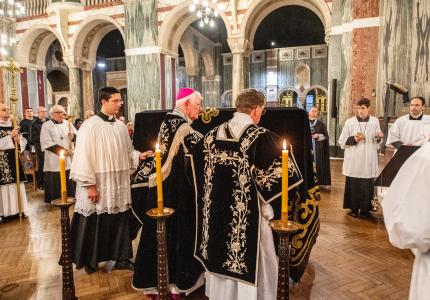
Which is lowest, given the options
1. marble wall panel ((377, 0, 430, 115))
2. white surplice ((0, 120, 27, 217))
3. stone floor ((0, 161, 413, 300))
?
stone floor ((0, 161, 413, 300))

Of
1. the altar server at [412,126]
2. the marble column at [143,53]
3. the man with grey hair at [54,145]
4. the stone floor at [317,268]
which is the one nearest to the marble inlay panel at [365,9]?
the altar server at [412,126]

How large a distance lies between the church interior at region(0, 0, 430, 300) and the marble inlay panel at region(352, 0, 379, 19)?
1.1 inches

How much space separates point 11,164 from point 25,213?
33.1 inches

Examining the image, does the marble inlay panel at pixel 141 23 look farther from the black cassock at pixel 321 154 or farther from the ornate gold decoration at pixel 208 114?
the ornate gold decoration at pixel 208 114

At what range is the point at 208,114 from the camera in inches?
120

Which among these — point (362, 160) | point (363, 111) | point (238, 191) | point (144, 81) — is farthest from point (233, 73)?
point (238, 191)

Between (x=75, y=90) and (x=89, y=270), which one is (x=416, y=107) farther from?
(x=75, y=90)

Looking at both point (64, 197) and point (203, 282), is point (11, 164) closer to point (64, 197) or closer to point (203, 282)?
point (64, 197)

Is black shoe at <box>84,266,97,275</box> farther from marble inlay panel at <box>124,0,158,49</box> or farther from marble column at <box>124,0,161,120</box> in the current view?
marble inlay panel at <box>124,0,158,49</box>

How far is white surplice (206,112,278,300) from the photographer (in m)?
2.15

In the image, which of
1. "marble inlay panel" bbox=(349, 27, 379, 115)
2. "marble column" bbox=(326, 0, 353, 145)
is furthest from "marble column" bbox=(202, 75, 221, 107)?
"marble inlay panel" bbox=(349, 27, 379, 115)

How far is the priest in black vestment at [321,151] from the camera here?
6789mm

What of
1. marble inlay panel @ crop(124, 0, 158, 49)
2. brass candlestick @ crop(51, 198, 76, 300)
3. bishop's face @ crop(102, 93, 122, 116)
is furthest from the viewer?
marble inlay panel @ crop(124, 0, 158, 49)

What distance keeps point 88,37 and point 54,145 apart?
1012 cm
